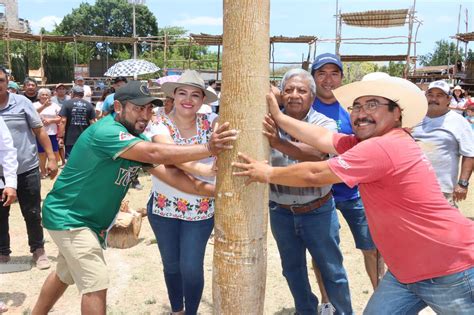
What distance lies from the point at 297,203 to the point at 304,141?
1.80 ft

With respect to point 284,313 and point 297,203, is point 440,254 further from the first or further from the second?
point 284,313

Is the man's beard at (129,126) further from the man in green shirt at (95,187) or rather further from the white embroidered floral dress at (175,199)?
the white embroidered floral dress at (175,199)

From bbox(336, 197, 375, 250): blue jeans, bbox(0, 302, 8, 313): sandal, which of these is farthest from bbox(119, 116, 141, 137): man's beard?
bbox(0, 302, 8, 313): sandal

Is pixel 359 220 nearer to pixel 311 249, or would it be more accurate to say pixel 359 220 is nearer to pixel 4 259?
pixel 311 249

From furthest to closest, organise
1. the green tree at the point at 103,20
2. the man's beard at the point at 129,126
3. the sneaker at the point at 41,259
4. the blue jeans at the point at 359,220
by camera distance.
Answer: the green tree at the point at 103,20 → the sneaker at the point at 41,259 → the blue jeans at the point at 359,220 → the man's beard at the point at 129,126

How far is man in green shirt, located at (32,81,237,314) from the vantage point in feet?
9.34

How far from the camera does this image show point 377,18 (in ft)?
45.9

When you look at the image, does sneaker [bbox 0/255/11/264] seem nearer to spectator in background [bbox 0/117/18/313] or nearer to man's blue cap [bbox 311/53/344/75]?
spectator in background [bbox 0/117/18/313]

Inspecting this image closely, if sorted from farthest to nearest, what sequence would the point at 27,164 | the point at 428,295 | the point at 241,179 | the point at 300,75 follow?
the point at 27,164 → the point at 300,75 → the point at 428,295 → the point at 241,179

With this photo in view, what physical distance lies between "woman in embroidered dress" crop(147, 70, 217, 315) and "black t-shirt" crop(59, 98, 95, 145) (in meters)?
5.75

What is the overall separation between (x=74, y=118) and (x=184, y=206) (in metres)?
6.07

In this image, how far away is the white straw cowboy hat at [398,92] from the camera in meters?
2.35

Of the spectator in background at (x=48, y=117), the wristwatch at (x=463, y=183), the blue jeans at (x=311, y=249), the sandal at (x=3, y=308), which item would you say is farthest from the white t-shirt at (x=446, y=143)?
the spectator in background at (x=48, y=117)

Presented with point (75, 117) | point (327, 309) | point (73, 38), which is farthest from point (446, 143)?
point (73, 38)
